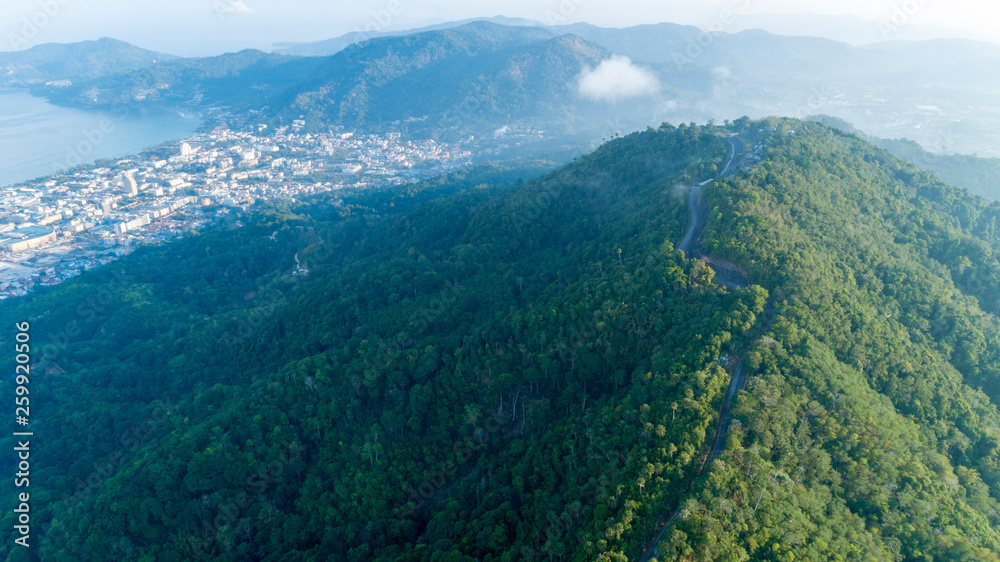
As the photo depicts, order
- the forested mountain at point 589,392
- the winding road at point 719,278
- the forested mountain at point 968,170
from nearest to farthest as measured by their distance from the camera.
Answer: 1. the winding road at point 719,278
2. the forested mountain at point 589,392
3. the forested mountain at point 968,170

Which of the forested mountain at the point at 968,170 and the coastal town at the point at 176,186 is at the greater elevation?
the forested mountain at the point at 968,170

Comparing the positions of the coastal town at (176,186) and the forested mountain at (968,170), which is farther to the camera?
the coastal town at (176,186)

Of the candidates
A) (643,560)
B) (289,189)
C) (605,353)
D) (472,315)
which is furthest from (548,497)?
(289,189)

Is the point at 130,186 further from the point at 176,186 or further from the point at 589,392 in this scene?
the point at 589,392

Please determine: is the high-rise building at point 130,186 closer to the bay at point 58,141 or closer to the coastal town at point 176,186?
the coastal town at point 176,186

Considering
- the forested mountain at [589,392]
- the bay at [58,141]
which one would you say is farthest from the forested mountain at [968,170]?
the bay at [58,141]

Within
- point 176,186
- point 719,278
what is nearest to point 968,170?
point 719,278
